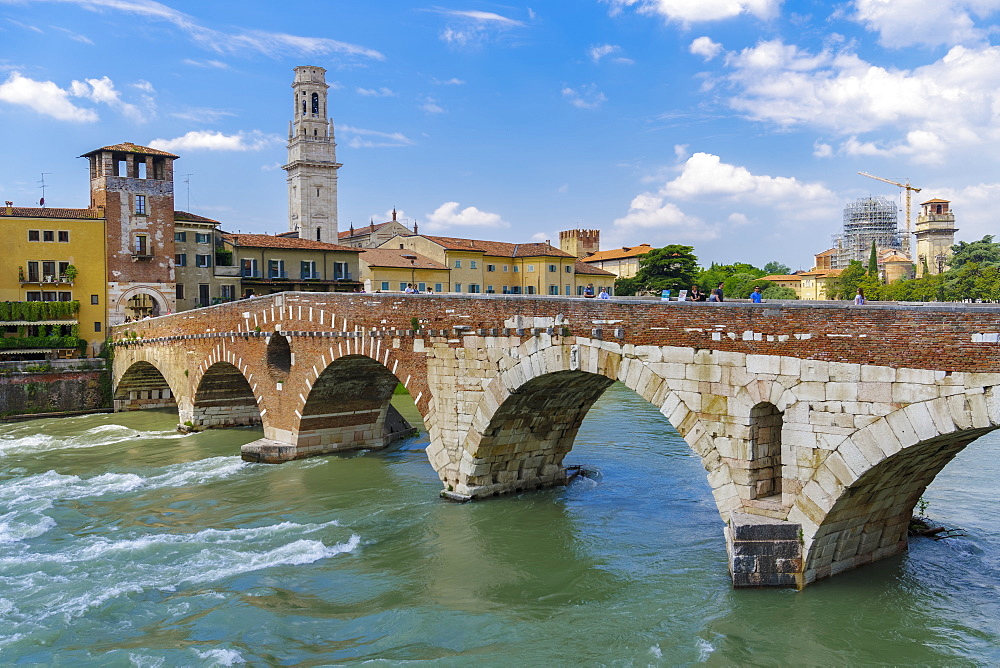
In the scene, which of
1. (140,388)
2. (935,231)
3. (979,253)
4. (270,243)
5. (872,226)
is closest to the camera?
(140,388)

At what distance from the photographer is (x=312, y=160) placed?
218 ft

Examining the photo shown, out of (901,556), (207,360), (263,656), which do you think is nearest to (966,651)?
(901,556)

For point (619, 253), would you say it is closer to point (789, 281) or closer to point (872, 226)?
point (789, 281)

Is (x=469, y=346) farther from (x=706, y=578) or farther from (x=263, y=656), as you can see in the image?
(x=263, y=656)

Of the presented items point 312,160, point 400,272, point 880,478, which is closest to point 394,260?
point 400,272

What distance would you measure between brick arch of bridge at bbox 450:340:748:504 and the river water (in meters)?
0.68

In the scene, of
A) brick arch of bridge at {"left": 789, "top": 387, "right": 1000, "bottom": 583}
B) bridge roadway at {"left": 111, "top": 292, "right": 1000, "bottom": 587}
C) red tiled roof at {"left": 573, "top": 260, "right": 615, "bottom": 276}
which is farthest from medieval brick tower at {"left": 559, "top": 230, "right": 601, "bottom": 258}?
brick arch of bridge at {"left": 789, "top": 387, "right": 1000, "bottom": 583}

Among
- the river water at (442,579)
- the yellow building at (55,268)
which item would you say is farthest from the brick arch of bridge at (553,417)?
the yellow building at (55,268)

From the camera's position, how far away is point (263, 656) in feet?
36.6

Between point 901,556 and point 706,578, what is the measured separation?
10.6ft

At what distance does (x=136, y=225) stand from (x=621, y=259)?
47.3 metres

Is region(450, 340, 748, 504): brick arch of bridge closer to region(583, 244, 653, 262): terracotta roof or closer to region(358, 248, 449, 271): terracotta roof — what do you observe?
region(358, 248, 449, 271): terracotta roof

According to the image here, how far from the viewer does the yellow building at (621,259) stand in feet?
253

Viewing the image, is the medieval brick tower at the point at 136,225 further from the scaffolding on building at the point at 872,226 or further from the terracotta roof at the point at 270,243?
the scaffolding on building at the point at 872,226
